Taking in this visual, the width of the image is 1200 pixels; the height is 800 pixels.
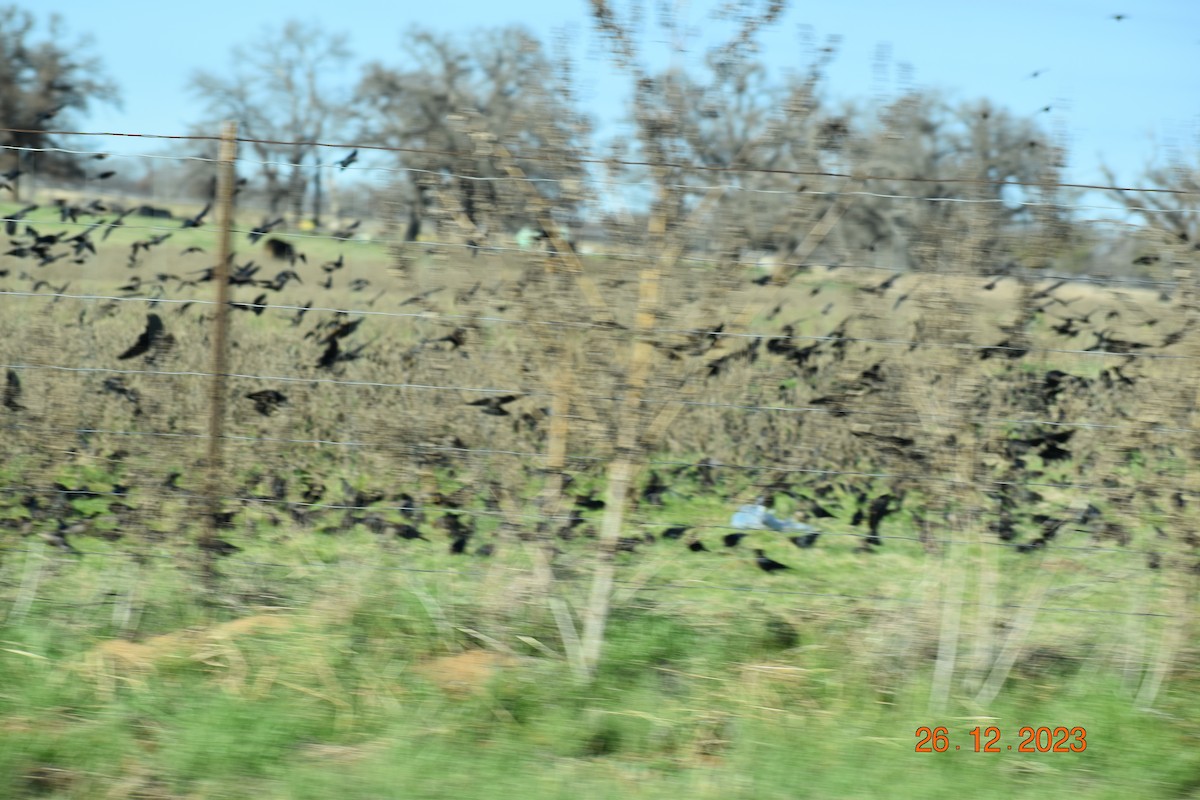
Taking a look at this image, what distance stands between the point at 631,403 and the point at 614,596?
0.79m

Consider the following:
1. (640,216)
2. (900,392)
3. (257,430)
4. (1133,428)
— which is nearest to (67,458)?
(257,430)

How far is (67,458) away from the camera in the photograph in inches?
186

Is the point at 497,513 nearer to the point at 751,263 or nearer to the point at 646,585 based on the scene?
the point at 646,585

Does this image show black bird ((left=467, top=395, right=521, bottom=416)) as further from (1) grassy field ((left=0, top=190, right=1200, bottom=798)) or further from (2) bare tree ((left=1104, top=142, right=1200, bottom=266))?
(2) bare tree ((left=1104, top=142, right=1200, bottom=266))

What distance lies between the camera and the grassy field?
3.56m

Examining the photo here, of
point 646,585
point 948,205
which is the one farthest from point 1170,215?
point 646,585

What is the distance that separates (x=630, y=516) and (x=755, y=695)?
2.66ft

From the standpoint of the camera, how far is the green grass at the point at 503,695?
11.2ft

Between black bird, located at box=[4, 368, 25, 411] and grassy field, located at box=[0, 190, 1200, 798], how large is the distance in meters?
0.01

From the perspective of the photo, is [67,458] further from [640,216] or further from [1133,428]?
[1133,428]

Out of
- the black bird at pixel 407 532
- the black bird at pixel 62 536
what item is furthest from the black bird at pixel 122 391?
the black bird at pixel 407 532
